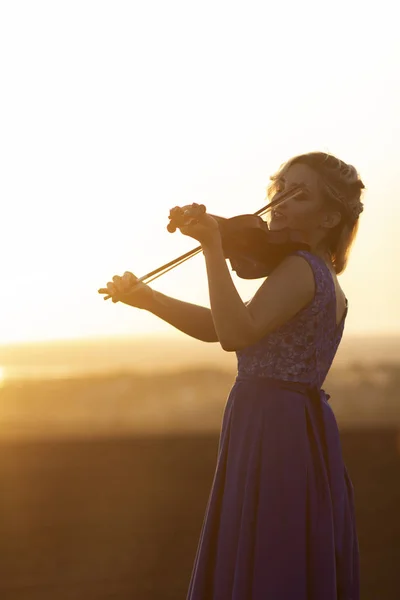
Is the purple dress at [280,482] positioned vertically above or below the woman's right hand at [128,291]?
below

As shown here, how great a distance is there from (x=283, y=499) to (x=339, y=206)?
0.89 m

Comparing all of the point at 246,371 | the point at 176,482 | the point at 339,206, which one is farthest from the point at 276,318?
the point at 176,482

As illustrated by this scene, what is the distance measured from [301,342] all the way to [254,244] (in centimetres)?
33

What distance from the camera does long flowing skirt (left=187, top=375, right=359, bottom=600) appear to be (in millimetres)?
3010

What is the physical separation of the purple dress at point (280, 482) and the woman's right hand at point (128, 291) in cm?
44

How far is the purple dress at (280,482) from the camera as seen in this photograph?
301cm

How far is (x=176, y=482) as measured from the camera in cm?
908

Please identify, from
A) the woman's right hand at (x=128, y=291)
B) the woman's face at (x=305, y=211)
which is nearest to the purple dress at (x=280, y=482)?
the woman's face at (x=305, y=211)

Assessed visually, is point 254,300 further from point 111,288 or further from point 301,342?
point 111,288

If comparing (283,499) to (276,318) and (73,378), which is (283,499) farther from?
(73,378)

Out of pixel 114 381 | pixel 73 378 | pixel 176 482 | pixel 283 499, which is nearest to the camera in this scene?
pixel 283 499

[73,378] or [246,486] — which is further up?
[73,378]

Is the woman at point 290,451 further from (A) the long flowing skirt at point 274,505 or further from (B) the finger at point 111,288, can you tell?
(B) the finger at point 111,288

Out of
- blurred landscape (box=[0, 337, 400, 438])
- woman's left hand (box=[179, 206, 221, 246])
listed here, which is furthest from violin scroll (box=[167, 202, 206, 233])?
blurred landscape (box=[0, 337, 400, 438])
